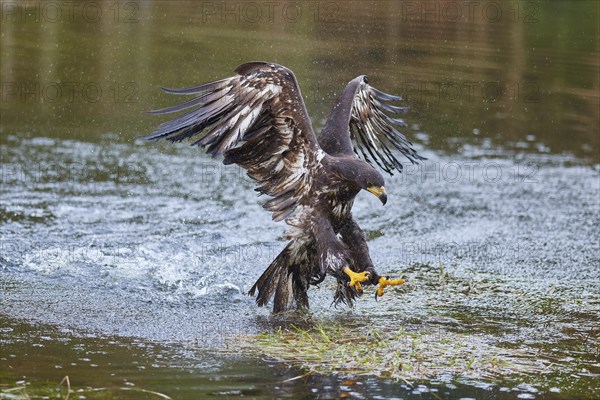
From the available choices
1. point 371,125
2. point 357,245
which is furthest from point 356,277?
point 371,125

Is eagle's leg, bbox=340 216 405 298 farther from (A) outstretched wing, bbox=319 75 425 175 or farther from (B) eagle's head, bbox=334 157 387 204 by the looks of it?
(A) outstretched wing, bbox=319 75 425 175

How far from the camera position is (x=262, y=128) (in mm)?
6840

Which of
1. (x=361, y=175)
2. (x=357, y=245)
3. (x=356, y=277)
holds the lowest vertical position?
(x=356, y=277)

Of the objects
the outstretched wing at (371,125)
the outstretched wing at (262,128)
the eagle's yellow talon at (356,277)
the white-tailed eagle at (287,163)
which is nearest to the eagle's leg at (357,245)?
the white-tailed eagle at (287,163)

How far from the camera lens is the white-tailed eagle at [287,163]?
670 centimetres

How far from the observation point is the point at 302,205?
681 centimetres

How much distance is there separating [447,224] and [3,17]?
11.6 m

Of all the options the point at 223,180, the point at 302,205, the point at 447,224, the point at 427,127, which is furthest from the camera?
the point at 427,127

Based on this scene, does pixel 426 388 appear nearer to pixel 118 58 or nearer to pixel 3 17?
pixel 118 58

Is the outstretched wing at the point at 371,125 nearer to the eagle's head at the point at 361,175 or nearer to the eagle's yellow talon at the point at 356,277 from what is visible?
the eagle's head at the point at 361,175

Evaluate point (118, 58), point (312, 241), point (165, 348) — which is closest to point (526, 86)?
point (118, 58)

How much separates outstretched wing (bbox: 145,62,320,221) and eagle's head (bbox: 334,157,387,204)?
9.6 inches

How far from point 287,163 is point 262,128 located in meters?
0.29

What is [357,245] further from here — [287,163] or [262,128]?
[262,128]
